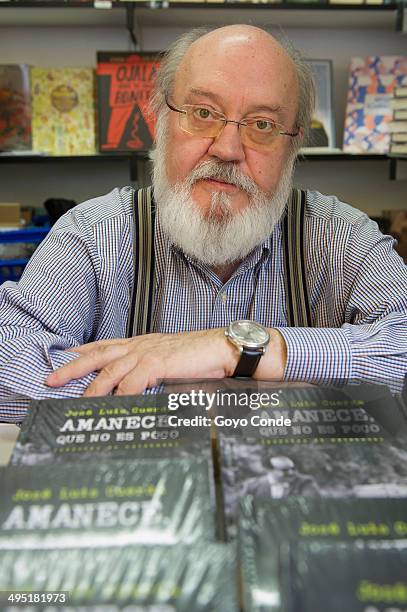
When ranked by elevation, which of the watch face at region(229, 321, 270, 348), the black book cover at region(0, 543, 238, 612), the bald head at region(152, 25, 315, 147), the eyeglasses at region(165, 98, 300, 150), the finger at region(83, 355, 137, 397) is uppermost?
the bald head at region(152, 25, 315, 147)

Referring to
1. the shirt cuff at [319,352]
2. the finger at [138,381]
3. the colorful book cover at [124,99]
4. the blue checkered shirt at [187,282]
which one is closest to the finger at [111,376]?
the finger at [138,381]

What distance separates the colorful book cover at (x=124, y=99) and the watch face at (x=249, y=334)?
1.68 metres

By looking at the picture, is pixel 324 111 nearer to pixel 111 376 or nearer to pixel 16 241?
pixel 16 241

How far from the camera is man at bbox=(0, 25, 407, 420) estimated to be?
46.2 inches

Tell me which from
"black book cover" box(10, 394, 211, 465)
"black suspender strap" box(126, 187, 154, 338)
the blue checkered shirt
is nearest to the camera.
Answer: "black book cover" box(10, 394, 211, 465)

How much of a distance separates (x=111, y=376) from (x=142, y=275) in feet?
1.87

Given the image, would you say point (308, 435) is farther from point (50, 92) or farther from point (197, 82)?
point (50, 92)

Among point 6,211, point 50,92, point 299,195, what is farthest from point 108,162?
point 299,195

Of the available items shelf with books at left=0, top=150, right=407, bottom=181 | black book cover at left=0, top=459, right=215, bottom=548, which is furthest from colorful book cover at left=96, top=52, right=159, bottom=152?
black book cover at left=0, top=459, right=215, bottom=548

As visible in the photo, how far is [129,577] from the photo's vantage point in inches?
12.5

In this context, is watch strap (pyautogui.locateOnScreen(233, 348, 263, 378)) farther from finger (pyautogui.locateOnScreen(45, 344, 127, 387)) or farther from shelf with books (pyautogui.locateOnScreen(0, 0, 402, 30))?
shelf with books (pyautogui.locateOnScreen(0, 0, 402, 30))

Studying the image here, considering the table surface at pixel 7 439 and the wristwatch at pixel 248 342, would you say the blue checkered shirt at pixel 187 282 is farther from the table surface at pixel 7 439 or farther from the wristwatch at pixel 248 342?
the table surface at pixel 7 439

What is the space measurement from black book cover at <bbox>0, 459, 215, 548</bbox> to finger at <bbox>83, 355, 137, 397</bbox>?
33 centimetres

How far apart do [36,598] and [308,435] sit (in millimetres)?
245
